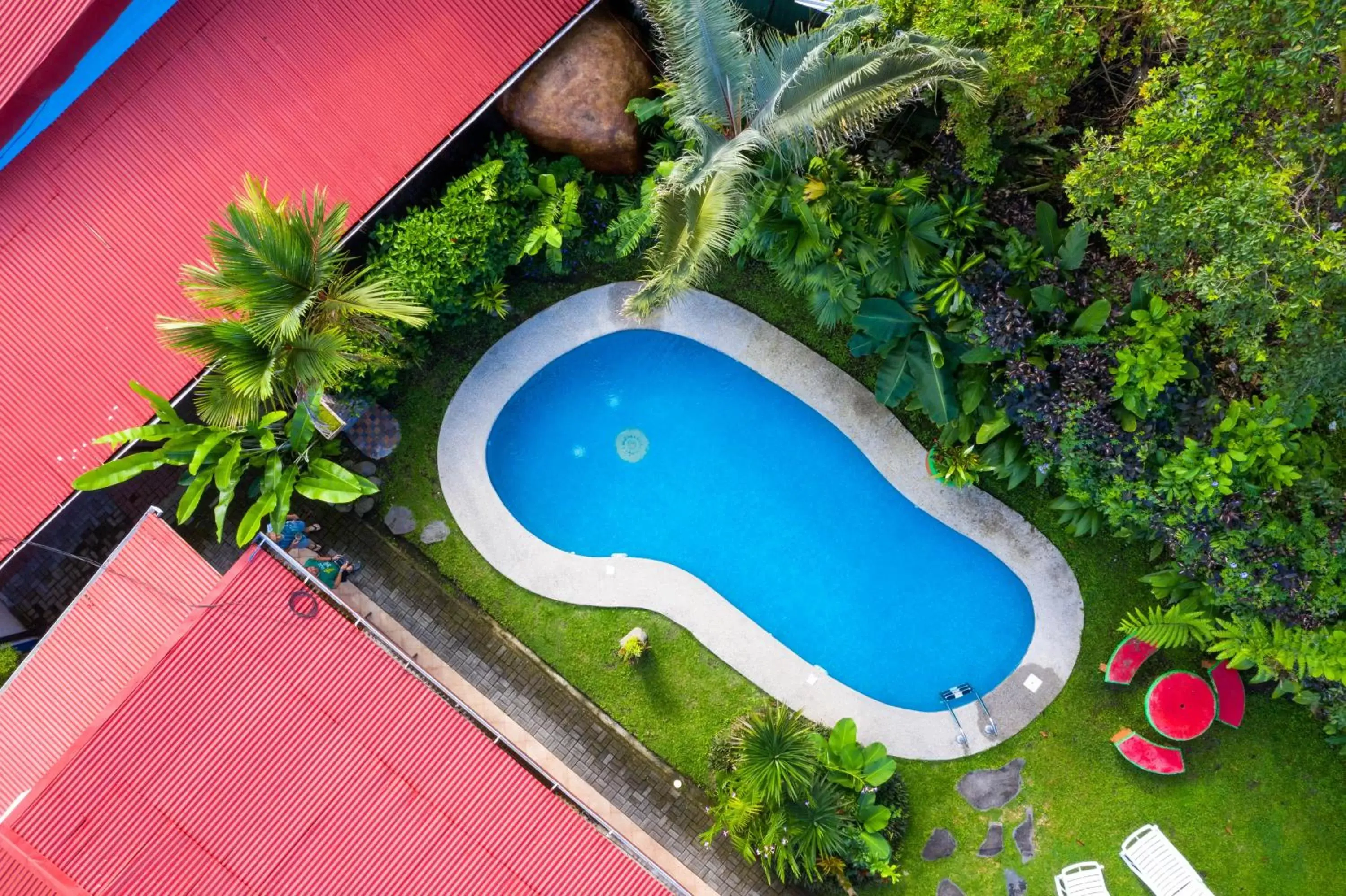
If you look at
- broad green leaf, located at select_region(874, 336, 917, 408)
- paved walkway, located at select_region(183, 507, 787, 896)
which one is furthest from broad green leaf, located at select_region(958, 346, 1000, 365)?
paved walkway, located at select_region(183, 507, 787, 896)

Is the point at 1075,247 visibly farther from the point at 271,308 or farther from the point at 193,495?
the point at 193,495

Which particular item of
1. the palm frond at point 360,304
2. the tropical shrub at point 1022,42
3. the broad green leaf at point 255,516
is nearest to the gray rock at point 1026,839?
the tropical shrub at point 1022,42

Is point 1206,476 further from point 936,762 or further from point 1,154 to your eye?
point 1,154

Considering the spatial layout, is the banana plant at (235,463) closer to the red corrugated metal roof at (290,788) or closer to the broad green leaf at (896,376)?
the red corrugated metal roof at (290,788)

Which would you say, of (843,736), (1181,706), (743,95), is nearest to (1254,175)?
(743,95)

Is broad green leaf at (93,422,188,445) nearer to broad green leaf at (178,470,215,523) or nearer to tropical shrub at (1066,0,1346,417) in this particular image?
broad green leaf at (178,470,215,523)

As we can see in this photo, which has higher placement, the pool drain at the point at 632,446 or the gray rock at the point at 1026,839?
the pool drain at the point at 632,446

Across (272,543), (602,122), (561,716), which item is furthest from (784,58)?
(561,716)
